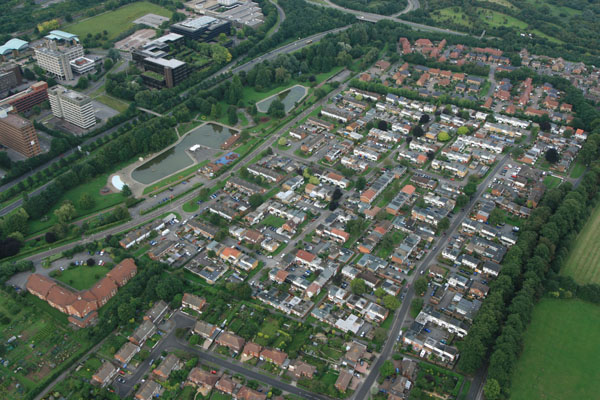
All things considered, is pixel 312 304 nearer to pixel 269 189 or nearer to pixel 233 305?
pixel 233 305

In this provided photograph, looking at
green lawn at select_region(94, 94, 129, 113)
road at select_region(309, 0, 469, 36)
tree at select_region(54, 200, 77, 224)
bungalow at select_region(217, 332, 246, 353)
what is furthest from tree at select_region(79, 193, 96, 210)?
road at select_region(309, 0, 469, 36)

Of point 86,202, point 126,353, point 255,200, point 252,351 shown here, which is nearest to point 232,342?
point 252,351

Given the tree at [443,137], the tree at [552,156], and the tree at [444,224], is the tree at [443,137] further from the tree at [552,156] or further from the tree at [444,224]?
the tree at [444,224]

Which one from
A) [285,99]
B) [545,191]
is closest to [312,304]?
[545,191]

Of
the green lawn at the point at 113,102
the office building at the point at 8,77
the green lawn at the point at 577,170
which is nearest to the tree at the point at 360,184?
the green lawn at the point at 577,170

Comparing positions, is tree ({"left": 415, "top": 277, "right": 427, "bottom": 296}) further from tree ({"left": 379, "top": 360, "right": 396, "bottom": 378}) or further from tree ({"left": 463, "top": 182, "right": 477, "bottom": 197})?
tree ({"left": 463, "top": 182, "right": 477, "bottom": 197})
